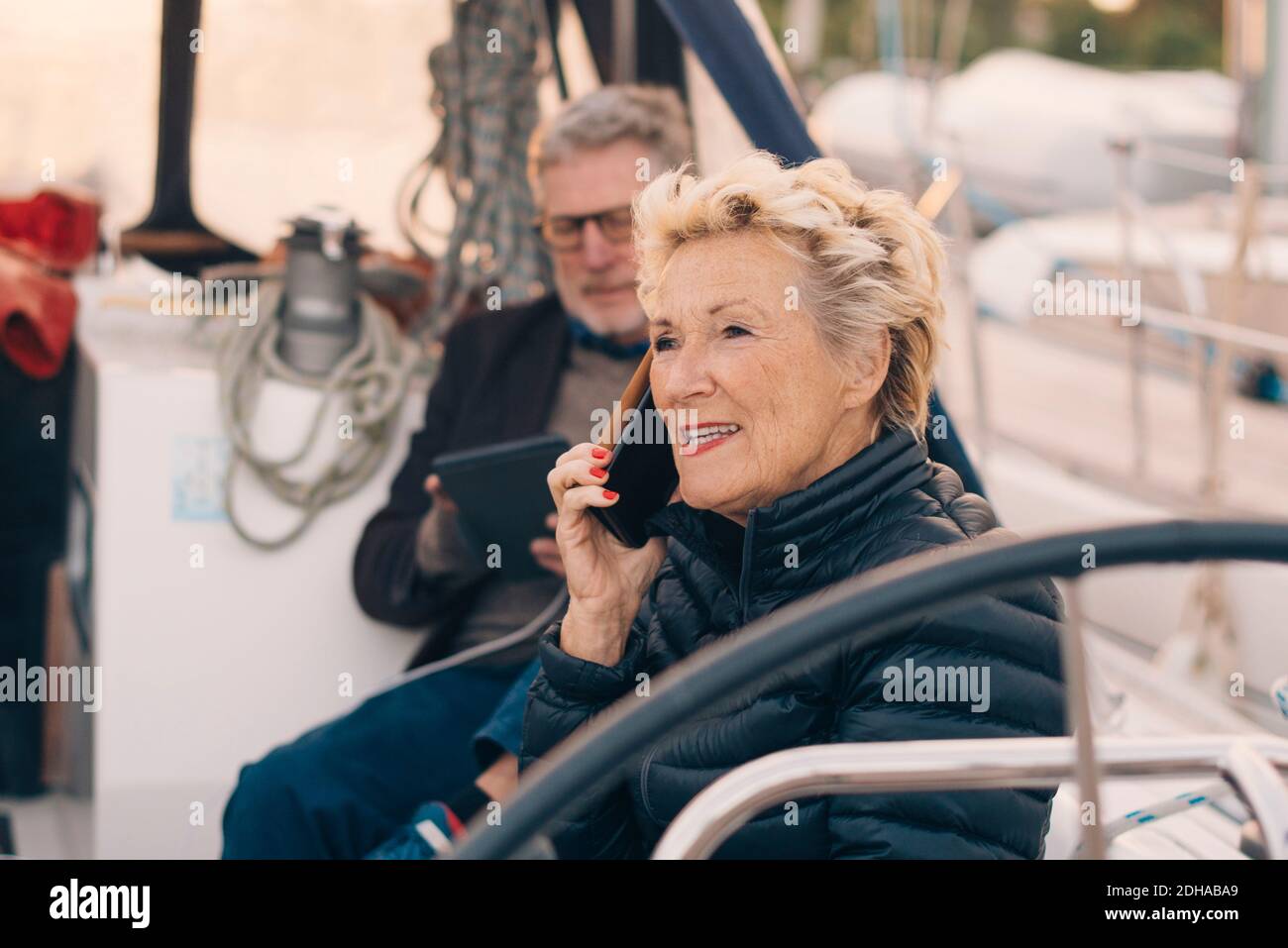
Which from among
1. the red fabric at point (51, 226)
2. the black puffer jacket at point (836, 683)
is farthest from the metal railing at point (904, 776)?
the red fabric at point (51, 226)

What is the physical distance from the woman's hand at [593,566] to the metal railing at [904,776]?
595mm

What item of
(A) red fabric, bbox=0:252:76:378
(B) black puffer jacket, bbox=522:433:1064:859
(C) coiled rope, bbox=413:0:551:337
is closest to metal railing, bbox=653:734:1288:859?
(B) black puffer jacket, bbox=522:433:1064:859

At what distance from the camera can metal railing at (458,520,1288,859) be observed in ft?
2.86

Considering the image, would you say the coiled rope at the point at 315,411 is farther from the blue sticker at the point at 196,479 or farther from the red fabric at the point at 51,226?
the red fabric at the point at 51,226

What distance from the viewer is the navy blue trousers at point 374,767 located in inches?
81.5

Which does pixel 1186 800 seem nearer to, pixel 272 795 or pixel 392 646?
pixel 272 795

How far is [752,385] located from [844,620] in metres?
0.70

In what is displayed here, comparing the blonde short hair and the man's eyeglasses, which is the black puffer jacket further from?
the man's eyeglasses

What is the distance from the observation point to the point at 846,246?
5.06ft

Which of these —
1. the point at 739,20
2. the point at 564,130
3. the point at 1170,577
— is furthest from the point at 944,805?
the point at 1170,577

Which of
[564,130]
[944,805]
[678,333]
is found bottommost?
[944,805]

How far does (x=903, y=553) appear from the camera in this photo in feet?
4.83

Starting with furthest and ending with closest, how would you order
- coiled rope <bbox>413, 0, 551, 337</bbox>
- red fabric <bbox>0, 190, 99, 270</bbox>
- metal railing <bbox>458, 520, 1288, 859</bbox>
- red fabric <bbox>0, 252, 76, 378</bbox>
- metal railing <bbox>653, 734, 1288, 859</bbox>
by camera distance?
1. red fabric <bbox>0, 190, 99, 270</bbox>
2. coiled rope <bbox>413, 0, 551, 337</bbox>
3. red fabric <bbox>0, 252, 76, 378</bbox>
4. metal railing <bbox>653, 734, 1288, 859</bbox>
5. metal railing <bbox>458, 520, 1288, 859</bbox>

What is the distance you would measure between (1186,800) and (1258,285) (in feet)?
10.5
